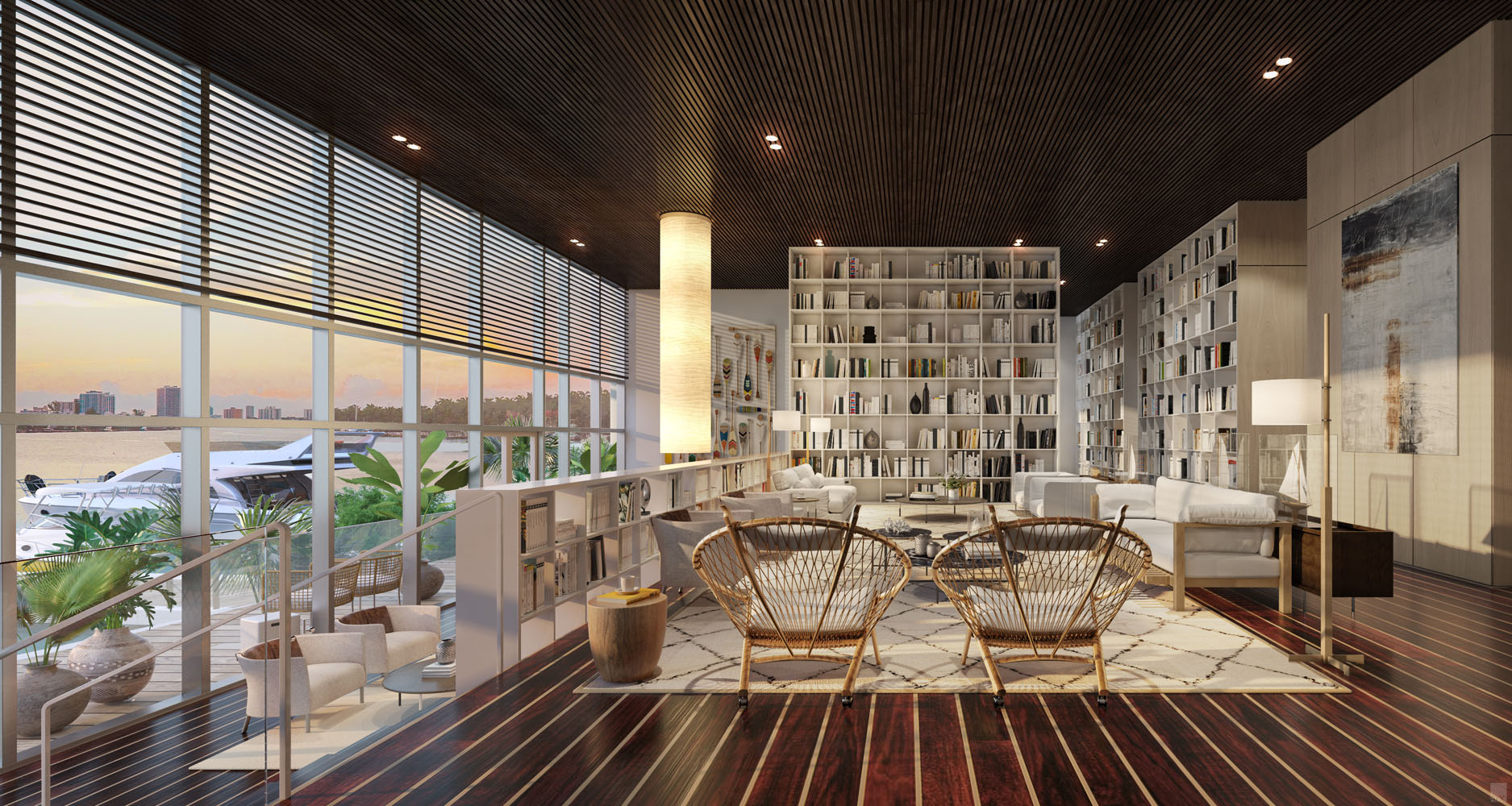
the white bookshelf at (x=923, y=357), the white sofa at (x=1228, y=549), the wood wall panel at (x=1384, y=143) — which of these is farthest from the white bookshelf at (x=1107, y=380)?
the white sofa at (x=1228, y=549)

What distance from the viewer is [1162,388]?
11.6 m

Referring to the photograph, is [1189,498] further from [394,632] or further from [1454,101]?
[394,632]

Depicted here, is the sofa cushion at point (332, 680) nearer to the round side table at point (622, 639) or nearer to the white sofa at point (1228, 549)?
the round side table at point (622, 639)

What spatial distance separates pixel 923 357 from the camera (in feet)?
36.3

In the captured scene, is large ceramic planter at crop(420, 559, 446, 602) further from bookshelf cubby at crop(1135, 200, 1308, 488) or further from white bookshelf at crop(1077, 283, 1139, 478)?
white bookshelf at crop(1077, 283, 1139, 478)

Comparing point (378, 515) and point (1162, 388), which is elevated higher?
point (1162, 388)

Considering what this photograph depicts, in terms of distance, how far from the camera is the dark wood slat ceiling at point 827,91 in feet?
15.9

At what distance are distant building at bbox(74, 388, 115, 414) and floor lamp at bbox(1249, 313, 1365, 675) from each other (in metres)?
6.54

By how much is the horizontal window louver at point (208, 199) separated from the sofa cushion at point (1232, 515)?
20.6 feet

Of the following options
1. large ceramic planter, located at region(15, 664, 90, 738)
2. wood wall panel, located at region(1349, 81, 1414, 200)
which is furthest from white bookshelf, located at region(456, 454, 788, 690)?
wood wall panel, located at region(1349, 81, 1414, 200)

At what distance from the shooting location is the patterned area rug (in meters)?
3.70

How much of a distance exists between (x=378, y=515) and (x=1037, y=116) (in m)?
6.91

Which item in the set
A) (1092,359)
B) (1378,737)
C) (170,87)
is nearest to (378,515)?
(170,87)

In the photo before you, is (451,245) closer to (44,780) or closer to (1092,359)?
(44,780)
